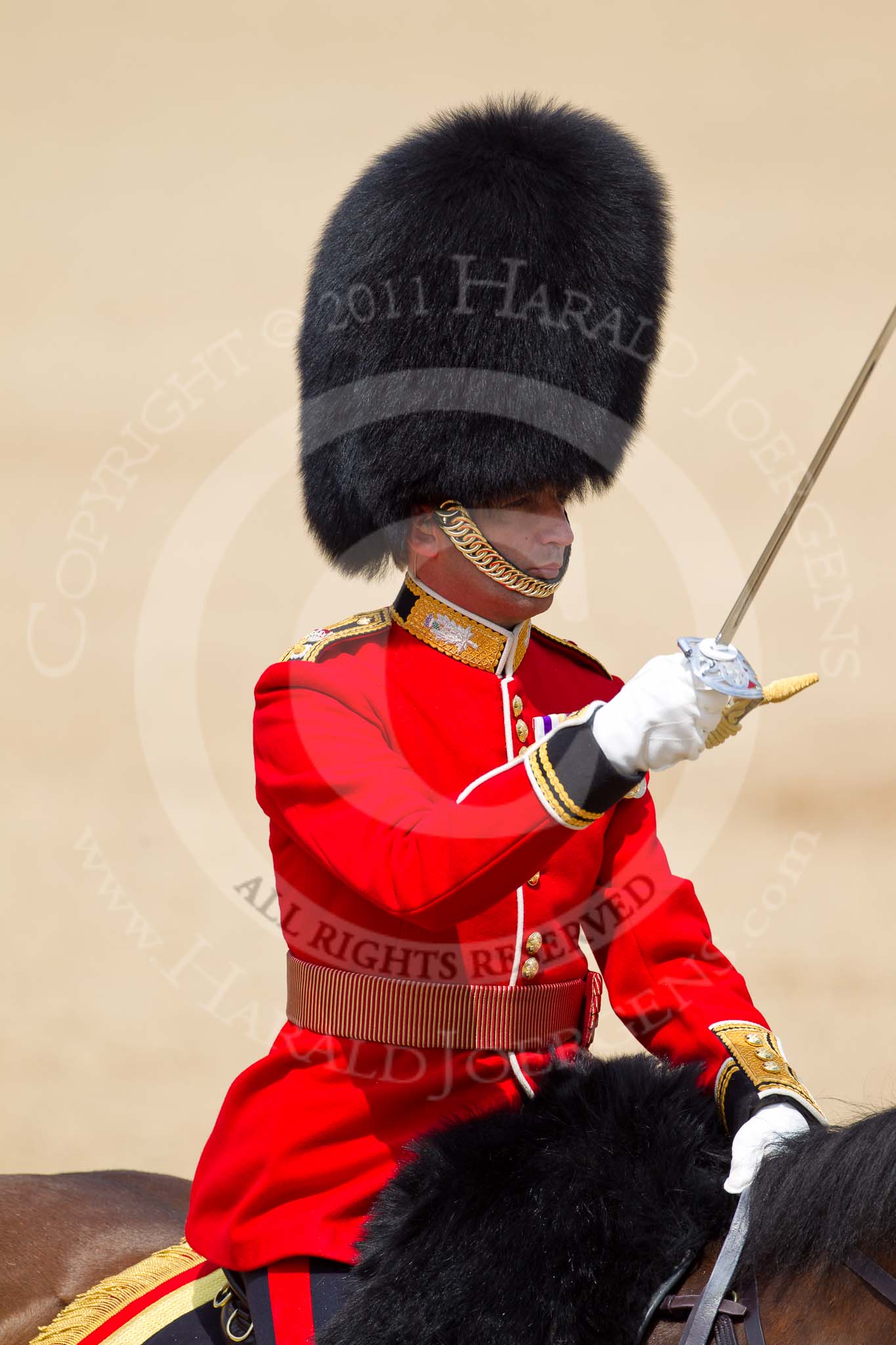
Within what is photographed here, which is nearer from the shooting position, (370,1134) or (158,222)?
→ (370,1134)

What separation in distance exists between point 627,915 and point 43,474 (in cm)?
700

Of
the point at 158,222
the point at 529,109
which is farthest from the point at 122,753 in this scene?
the point at 529,109

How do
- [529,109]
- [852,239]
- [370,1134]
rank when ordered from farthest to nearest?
[852,239] < [529,109] < [370,1134]

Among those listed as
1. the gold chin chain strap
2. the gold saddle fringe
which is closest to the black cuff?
the gold chin chain strap

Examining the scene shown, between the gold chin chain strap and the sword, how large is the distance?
34 cm

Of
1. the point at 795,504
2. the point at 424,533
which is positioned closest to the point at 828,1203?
the point at 795,504

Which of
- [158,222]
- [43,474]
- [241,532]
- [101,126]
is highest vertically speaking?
[101,126]

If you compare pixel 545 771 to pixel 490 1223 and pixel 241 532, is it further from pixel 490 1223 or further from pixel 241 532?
pixel 241 532

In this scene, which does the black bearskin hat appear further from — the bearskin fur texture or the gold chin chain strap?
the bearskin fur texture

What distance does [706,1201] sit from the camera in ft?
5.34

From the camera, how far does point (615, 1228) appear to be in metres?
1.58

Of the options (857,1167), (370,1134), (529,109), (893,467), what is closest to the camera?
(857,1167)

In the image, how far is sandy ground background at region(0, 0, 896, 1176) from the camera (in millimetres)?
5723

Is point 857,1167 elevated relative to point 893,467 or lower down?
lower down
